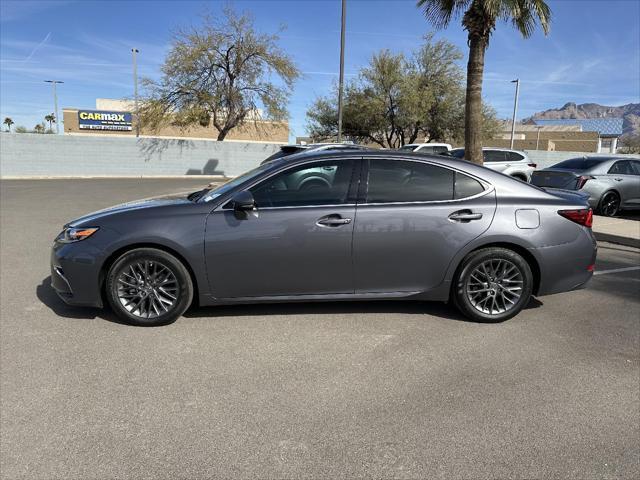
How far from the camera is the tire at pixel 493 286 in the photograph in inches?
179

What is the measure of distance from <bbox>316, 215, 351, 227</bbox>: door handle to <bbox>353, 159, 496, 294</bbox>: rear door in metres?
0.12

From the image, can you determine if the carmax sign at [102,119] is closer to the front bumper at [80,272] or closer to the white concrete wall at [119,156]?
the white concrete wall at [119,156]

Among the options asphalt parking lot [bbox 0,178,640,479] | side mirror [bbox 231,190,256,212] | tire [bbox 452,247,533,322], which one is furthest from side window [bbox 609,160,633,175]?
side mirror [bbox 231,190,256,212]

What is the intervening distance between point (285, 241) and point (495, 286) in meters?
2.04

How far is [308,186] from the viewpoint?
4.48m

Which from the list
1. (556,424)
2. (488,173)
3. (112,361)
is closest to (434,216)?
(488,173)

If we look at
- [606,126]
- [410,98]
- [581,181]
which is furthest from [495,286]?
[606,126]

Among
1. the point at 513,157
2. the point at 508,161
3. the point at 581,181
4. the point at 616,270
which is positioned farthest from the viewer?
the point at 513,157

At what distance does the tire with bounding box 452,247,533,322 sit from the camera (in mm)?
4539

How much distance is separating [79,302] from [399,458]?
3.22m

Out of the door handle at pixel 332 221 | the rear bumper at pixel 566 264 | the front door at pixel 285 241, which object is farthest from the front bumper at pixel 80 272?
the rear bumper at pixel 566 264

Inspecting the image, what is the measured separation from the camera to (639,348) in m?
4.14

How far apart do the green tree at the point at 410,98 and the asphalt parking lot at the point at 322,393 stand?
25382 mm

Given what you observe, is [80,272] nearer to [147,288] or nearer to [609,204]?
[147,288]
